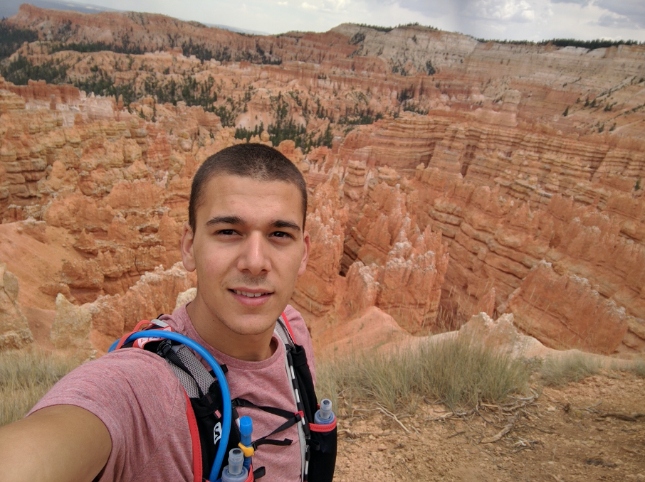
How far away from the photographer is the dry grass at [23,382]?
238 centimetres

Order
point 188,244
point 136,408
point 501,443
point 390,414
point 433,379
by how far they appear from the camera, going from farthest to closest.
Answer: point 433,379
point 390,414
point 501,443
point 188,244
point 136,408

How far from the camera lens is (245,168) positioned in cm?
→ 112

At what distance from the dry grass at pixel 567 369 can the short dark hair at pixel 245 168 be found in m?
2.94

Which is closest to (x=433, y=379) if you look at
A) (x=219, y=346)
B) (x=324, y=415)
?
(x=324, y=415)

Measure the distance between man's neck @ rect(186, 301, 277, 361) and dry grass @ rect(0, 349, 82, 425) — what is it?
6.41 ft

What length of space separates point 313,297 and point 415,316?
225cm

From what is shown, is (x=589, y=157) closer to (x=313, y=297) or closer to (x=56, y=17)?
(x=313, y=297)

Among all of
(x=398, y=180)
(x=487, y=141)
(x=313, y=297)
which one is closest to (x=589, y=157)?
(x=487, y=141)

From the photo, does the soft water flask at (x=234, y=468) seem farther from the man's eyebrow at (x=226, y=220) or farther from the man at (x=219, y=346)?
the man's eyebrow at (x=226, y=220)

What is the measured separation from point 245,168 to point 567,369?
3.44 metres

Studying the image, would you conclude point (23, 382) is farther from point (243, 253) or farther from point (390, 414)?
point (243, 253)

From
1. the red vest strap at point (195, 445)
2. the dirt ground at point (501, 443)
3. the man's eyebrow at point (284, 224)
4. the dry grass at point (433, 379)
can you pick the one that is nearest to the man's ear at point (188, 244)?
the man's eyebrow at point (284, 224)

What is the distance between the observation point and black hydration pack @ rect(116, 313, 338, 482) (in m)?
0.89

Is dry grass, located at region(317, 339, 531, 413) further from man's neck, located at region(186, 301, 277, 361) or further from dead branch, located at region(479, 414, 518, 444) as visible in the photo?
man's neck, located at region(186, 301, 277, 361)
